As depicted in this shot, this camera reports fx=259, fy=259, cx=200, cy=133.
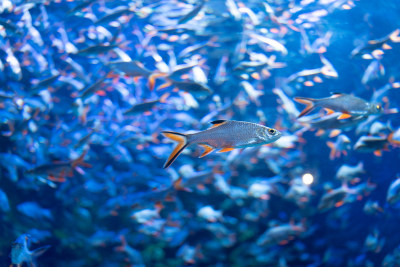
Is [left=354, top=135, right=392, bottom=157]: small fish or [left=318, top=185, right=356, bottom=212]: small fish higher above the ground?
[left=354, top=135, right=392, bottom=157]: small fish

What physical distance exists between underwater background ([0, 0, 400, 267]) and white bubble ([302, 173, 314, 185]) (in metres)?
0.03

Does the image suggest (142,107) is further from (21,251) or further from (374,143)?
Answer: (374,143)

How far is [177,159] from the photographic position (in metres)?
5.29

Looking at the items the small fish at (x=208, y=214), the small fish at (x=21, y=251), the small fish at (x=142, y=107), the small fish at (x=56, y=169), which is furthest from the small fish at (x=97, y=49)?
the small fish at (x=208, y=214)

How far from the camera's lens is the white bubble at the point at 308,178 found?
17.3 feet

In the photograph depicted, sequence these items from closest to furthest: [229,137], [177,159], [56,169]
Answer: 1. [229,137]
2. [56,169]
3. [177,159]

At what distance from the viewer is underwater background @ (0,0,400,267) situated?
170 inches

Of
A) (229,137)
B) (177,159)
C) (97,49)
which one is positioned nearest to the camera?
(229,137)

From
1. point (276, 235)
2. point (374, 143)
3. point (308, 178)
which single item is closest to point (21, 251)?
point (276, 235)

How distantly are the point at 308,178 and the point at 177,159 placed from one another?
2738 mm

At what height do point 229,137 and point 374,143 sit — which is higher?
point 229,137

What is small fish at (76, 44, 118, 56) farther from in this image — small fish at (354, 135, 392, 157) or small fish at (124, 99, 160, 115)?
small fish at (354, 135, 392, 157)

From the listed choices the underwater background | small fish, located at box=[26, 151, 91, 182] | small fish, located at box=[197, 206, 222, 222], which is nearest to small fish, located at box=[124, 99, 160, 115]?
the underwater background

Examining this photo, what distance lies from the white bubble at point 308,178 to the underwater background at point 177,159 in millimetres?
32
